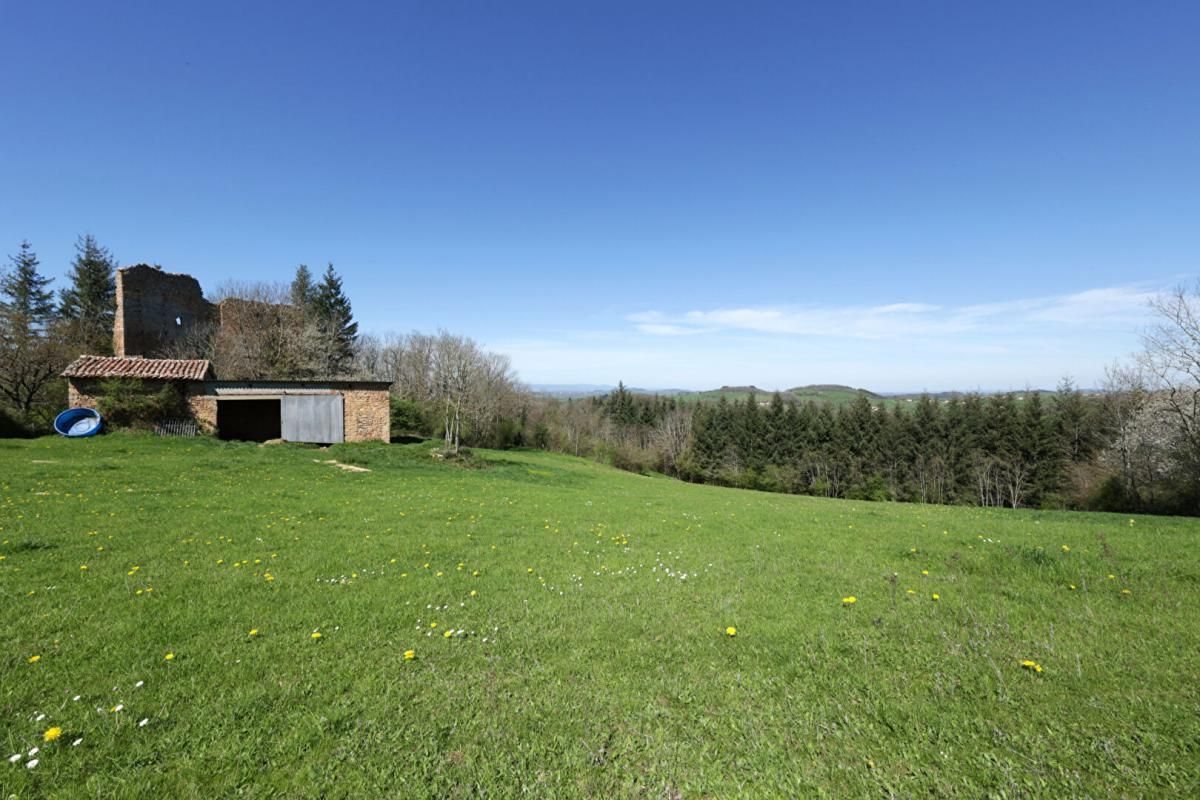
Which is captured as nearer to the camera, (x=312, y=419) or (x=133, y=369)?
(x=133, y=369)

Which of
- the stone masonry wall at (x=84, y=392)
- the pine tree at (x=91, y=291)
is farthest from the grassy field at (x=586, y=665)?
the pine tree at (x=91, y=291)

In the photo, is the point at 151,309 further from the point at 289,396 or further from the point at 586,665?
the point at 586,665

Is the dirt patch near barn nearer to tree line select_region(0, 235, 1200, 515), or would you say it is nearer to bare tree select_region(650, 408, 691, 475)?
tree line select_region(0, 235, 1200, 515)

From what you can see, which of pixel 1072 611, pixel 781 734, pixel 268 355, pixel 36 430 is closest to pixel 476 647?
pixel 781 734

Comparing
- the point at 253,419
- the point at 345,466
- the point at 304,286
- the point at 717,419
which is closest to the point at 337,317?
the point at 304,286

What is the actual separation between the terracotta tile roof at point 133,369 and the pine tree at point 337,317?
19256 mm

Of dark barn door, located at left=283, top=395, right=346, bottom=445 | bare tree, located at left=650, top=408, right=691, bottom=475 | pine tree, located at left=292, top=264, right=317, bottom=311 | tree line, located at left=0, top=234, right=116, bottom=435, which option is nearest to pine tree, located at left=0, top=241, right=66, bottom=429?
tree line, located at left=0, top=234, right=116, bottom=435

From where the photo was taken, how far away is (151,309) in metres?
33.0

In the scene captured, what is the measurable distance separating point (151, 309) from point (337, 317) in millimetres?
16817

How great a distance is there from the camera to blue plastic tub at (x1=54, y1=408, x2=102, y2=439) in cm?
2061

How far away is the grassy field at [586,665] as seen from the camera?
2.87m

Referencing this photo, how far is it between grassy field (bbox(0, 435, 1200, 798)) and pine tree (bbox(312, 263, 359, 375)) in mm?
40076

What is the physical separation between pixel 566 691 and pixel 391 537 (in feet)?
19.1

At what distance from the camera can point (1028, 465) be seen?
4347 cm
